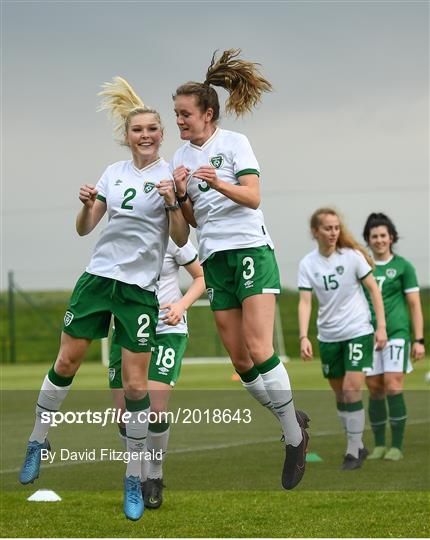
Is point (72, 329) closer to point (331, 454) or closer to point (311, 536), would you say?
point (311, 536)

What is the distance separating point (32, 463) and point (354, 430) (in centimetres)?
517

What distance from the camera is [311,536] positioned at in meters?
8.67

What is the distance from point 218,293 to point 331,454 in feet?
19.0

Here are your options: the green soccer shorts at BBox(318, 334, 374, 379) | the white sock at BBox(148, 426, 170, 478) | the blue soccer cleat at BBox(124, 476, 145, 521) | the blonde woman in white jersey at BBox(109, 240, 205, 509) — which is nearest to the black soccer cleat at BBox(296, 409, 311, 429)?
the blue soccer cleat at BBox(124, 476, 145, 521)

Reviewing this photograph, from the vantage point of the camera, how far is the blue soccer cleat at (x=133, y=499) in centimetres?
795

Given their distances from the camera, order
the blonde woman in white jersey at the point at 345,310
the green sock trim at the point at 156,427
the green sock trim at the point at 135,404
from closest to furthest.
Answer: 1. the green sock trim at the point at 135,404
2. the green sock trim at the point at 156,427
3. the blonde woman in white jersey at the point at 345,310

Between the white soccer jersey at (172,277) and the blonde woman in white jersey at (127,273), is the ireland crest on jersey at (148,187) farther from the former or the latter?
the white soccer jersey at (172,277)

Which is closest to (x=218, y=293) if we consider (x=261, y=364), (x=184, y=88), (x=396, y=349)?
(x=261, y=364)

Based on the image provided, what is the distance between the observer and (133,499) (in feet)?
26.5

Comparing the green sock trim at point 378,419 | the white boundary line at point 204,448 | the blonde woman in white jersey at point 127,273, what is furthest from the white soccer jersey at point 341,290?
the blonde woman in white jersey at point 127,273

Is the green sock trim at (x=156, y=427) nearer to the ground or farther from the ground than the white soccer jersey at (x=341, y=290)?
nearer to the ground

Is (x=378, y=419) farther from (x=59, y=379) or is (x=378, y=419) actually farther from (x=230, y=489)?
(x=59, y=379)

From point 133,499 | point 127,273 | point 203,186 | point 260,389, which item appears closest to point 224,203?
point 203,186

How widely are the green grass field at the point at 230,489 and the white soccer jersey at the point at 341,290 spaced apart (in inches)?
57.3
